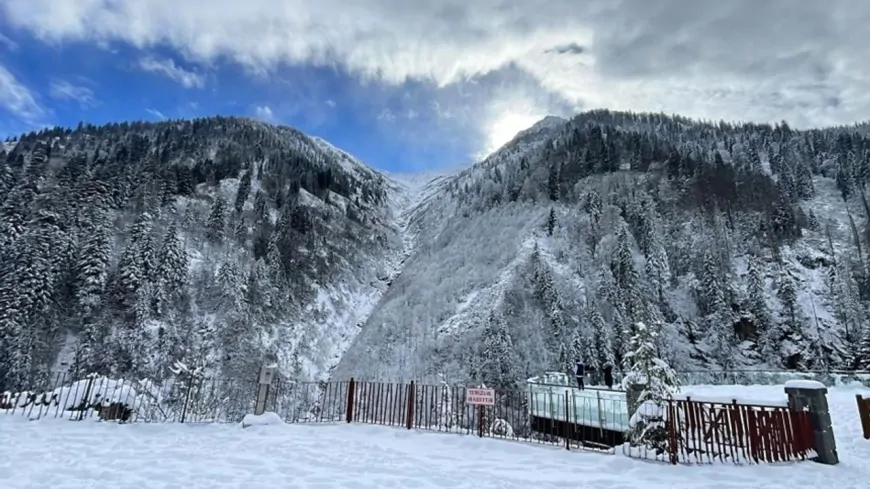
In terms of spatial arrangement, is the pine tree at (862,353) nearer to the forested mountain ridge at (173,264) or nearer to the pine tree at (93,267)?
the forested mountain ridge at (173,264)

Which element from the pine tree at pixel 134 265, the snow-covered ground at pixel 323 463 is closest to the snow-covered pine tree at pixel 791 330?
the snow-covered ground at pixel 323 463

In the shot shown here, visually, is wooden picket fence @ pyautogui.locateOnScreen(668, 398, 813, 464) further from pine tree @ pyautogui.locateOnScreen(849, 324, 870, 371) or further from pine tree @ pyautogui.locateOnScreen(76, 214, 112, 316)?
pine tree @ pyautogui.locateOnScreen(76, 214, 112, 316)

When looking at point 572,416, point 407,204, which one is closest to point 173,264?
point 572,416

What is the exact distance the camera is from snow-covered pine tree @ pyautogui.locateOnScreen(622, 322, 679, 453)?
990 centimetres

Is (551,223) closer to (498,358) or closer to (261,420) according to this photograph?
(498,358)

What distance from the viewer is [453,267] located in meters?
63.4

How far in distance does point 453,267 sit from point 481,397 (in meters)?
51.6

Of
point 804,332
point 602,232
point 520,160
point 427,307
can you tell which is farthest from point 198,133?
point 804,332

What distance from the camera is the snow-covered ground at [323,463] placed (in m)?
7.22

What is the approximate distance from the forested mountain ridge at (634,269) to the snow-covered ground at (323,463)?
29250 millimetres

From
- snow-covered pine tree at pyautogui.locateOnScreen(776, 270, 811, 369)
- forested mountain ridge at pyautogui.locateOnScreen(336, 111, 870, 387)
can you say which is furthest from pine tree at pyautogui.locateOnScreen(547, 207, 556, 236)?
snow-covered pine tree at pyautogui.locateOnScreen(776, 270, 811, 369)

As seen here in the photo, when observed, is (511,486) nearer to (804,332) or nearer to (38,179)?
A: (804,332)

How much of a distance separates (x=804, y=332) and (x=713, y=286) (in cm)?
935

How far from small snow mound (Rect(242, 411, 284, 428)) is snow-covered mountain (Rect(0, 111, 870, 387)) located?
28871mm
